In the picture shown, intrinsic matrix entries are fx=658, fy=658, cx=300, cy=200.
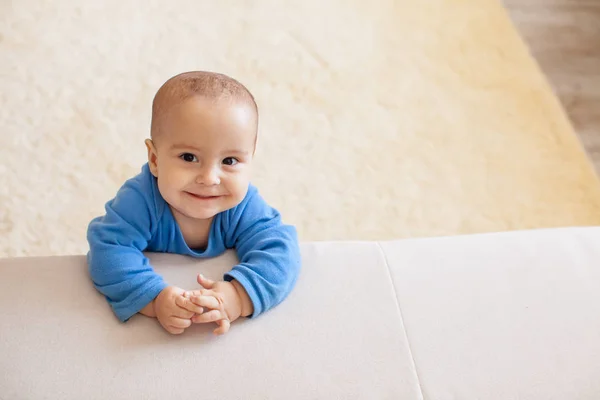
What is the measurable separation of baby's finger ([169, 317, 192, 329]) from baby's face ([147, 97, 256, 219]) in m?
0.16

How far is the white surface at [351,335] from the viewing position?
2.78 ft

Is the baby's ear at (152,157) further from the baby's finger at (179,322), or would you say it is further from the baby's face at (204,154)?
the baby's finger at (179,322)

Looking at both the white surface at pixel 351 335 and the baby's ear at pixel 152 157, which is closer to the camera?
the white surface at pixel 351 335

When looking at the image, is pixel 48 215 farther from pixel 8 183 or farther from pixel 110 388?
pixel 110 388

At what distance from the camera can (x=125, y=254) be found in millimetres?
934

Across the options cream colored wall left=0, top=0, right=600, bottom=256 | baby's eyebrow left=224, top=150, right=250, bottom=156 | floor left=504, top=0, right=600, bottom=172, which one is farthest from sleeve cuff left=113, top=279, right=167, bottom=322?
floor left=504, top=0, right=600, bottom=172

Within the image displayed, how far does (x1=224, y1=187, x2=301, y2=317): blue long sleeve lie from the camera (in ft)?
3.02

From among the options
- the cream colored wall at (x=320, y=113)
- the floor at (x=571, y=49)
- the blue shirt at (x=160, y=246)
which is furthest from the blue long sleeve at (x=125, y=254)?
the floor at (x=571, y=49)

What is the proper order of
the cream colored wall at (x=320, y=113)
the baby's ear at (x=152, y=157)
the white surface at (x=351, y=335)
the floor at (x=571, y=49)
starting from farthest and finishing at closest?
1. the floor at (x=571, y=49)
2. the cream colored wall at (x=320, y=113)
3. the baby's ear at (x=152, y=157)
4. the white surface at (x=351, y=335)

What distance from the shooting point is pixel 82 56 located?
1.88m

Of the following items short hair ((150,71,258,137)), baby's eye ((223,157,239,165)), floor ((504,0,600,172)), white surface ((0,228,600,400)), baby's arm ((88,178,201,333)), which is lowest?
floor ((504,0,600,172))

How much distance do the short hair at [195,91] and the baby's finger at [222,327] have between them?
0.94 ft

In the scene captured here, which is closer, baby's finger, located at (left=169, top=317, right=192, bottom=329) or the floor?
baby's finger, located at (left=169, top=317, right=192, bottom=329)

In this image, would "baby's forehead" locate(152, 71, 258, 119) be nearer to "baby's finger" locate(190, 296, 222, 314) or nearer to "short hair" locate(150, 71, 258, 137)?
"short hair" locate(150, 71, 258, 137)
